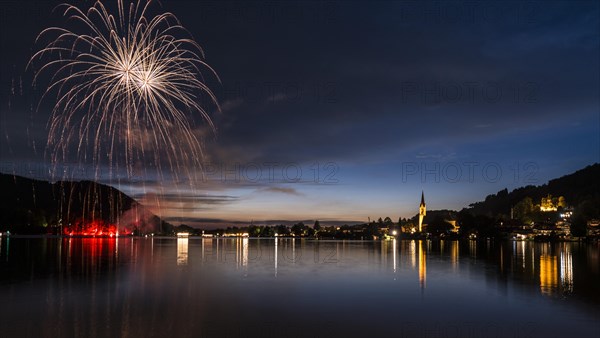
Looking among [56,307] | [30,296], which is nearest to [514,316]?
[56,307]

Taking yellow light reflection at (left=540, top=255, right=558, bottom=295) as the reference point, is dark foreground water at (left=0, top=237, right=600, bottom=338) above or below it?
above

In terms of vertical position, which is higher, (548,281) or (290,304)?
(290,304)

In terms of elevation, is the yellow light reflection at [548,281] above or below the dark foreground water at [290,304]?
below

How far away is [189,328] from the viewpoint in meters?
20.8

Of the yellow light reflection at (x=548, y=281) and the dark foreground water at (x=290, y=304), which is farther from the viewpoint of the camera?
the yellow light reflection at (x=548, y=281)

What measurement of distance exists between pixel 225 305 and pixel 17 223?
20449 centimetres

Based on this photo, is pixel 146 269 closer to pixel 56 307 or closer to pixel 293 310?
pixel 56 307

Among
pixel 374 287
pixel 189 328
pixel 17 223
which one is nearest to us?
pixel 189 328

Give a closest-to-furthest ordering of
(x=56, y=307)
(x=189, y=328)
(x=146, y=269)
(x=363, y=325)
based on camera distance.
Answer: (x=189, y=328) < (x=363, y=325) < (x=56, y=307) < (x=146, y=269)

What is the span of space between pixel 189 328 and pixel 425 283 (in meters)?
23.2

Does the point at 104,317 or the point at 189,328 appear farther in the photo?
the point at 104,317

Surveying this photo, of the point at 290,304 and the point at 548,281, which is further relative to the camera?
the point at 548,281

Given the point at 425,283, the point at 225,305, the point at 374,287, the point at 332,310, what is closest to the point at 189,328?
the point at 225,305

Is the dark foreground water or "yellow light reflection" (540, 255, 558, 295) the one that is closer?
the dark foreground water
